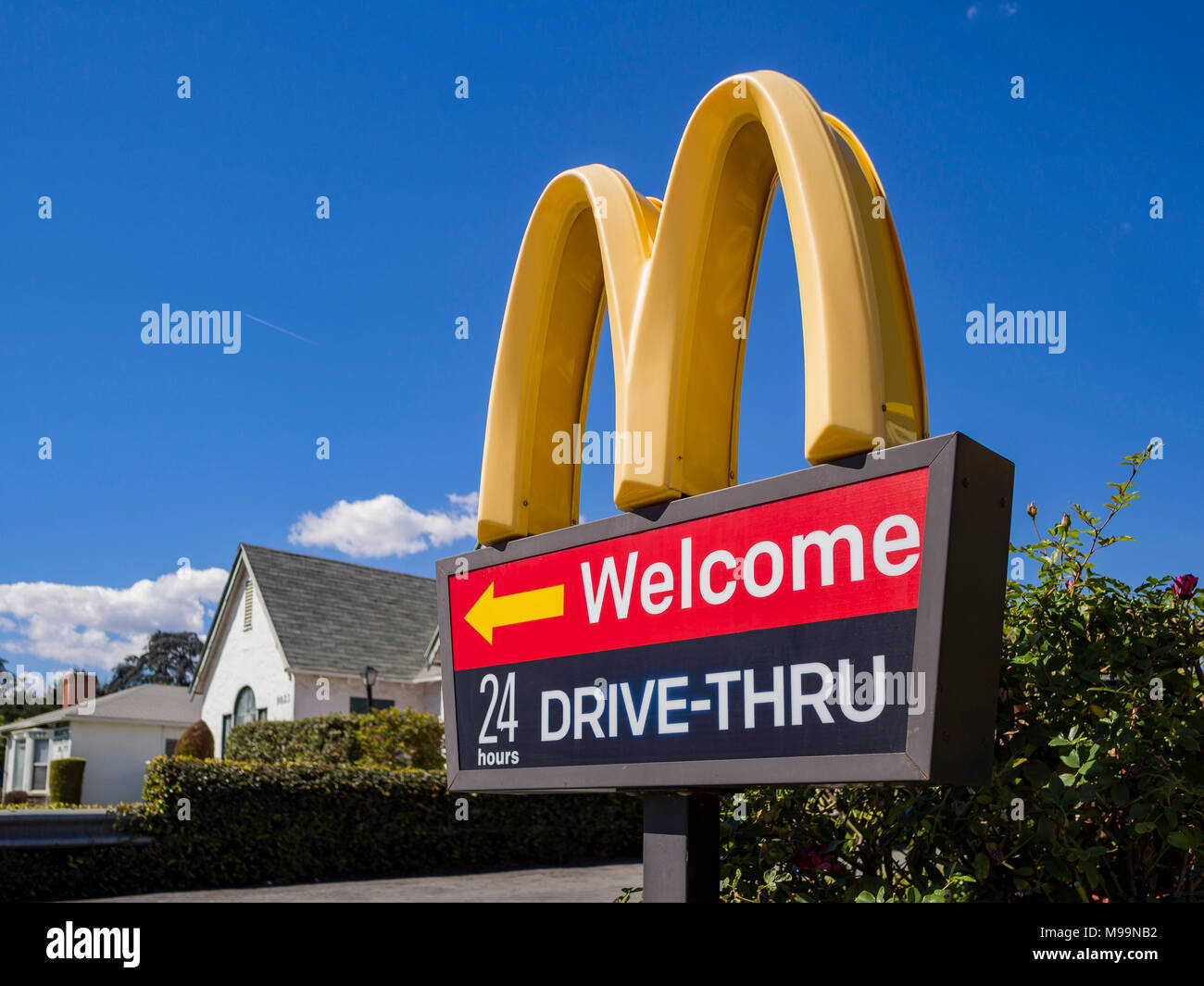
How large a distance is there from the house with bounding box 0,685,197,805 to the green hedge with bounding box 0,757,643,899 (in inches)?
875

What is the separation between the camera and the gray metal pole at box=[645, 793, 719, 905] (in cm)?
352

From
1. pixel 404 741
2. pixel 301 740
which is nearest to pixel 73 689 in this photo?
pixel 301 740

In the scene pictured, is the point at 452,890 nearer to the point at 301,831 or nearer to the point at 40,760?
the point at 301,831

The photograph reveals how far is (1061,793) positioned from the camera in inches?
131

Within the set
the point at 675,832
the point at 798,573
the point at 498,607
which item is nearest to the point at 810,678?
the point at 798,573

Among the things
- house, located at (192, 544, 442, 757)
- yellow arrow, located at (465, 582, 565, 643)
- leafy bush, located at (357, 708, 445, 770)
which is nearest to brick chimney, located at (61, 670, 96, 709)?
house, located at (192, 544, 442, 757)

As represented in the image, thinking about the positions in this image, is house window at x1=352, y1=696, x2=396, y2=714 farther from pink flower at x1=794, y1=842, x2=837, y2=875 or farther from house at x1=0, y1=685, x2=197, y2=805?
pink flower at x1=794, y1=842, x2=837, y2=875

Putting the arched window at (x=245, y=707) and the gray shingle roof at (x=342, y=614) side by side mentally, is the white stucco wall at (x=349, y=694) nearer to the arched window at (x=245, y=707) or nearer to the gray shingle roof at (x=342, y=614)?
the gray shingle roof at (x=342, y=614)

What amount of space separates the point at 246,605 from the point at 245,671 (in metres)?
2.10

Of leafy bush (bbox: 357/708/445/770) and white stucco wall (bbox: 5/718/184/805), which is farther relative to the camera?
white stucco wall (bbox: 5/718/184/805)

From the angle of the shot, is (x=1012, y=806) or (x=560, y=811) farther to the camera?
(x=560, y=811)
